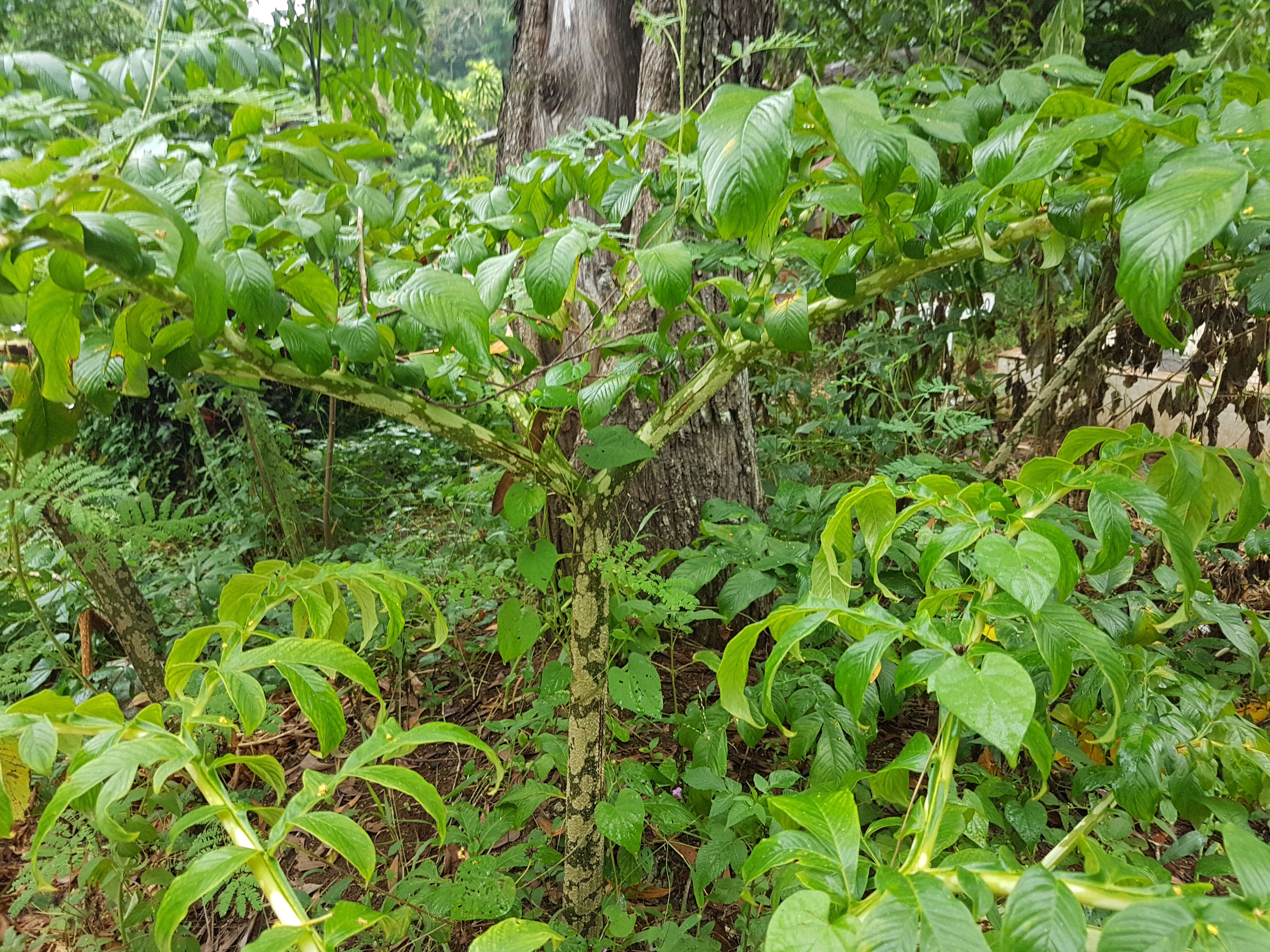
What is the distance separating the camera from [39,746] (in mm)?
492

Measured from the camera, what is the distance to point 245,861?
Answer: 0.50m

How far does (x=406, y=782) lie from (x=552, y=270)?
0.43 metres

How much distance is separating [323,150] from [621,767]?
3.33 ft

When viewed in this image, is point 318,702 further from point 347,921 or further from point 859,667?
point 859,667

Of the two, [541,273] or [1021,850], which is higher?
[541,273]

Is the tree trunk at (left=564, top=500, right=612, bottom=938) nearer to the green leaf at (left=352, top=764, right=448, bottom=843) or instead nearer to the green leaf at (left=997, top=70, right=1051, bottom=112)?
the green leaf at (left=352, top=764, right=448, bottom=843)

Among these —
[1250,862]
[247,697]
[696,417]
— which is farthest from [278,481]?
[1250,862]

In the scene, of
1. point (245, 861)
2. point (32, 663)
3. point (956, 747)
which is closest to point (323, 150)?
point (245, 861)

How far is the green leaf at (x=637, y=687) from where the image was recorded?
3.86 feet

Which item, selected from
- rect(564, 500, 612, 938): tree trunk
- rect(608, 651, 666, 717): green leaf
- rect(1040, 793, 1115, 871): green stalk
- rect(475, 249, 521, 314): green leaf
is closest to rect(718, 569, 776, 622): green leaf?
rect(608, 651, 666, 717): green leaf

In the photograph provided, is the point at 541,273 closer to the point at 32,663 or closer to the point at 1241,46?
the point at 1241,46

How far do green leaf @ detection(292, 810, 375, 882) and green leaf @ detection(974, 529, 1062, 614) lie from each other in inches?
19.2

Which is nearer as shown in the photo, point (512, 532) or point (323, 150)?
point (323, 150)

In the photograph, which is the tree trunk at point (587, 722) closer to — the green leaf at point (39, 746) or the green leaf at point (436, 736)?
the green leaf at point (436, 736)
